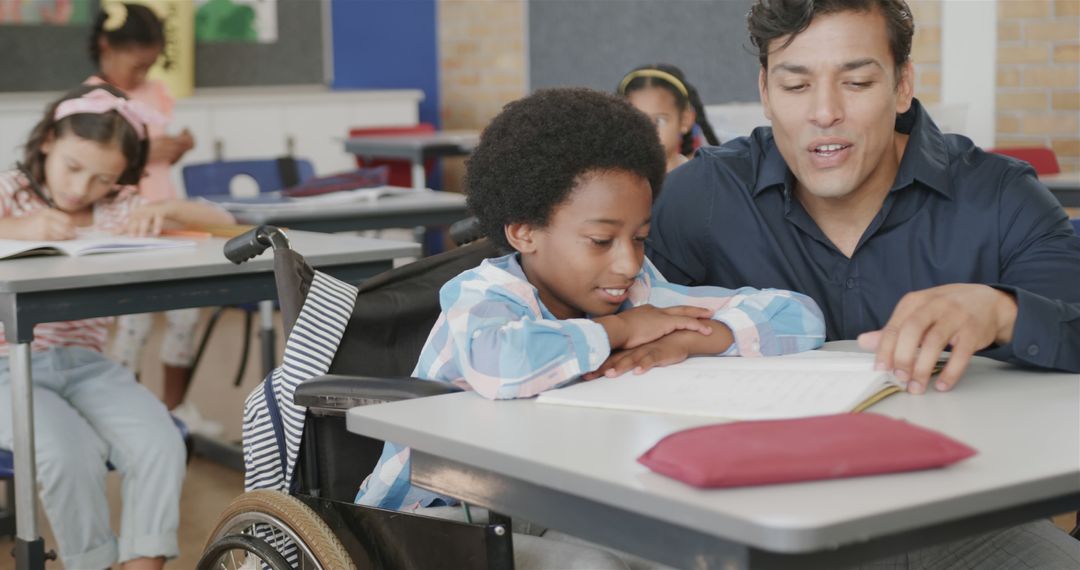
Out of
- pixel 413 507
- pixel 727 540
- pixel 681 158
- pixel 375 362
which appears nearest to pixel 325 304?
pixel 375 362

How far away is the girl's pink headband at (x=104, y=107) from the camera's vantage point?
2.75 m

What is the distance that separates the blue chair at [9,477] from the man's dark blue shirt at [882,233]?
43.3 inches

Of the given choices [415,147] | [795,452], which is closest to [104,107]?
[795,452]

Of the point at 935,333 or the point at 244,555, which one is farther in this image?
the point at 244,555

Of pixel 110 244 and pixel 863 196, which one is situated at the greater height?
pixel 863 196

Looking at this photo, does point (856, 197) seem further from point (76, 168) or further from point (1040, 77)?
point (1040, 77)

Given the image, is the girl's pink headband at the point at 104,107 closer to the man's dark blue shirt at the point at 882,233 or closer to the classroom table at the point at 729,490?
the man's dark blue shirt at the point at 882,233

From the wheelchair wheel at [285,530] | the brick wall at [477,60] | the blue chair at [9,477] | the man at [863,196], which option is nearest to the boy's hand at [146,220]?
the blue chair at [9,477]

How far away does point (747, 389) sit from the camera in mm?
1232

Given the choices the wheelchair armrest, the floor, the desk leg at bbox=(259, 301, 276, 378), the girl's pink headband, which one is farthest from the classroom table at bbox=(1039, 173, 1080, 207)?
the wheelchair armrest

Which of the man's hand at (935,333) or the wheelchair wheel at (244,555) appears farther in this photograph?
the wheelchair wheel at (244,555)

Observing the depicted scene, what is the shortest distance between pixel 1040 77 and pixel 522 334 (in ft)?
12.3

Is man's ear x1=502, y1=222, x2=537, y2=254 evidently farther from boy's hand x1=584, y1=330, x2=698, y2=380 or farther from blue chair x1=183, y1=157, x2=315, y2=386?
blue chair x1=183, y1=157, x2=315, y2=386

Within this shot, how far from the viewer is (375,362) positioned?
1718 millimetres
